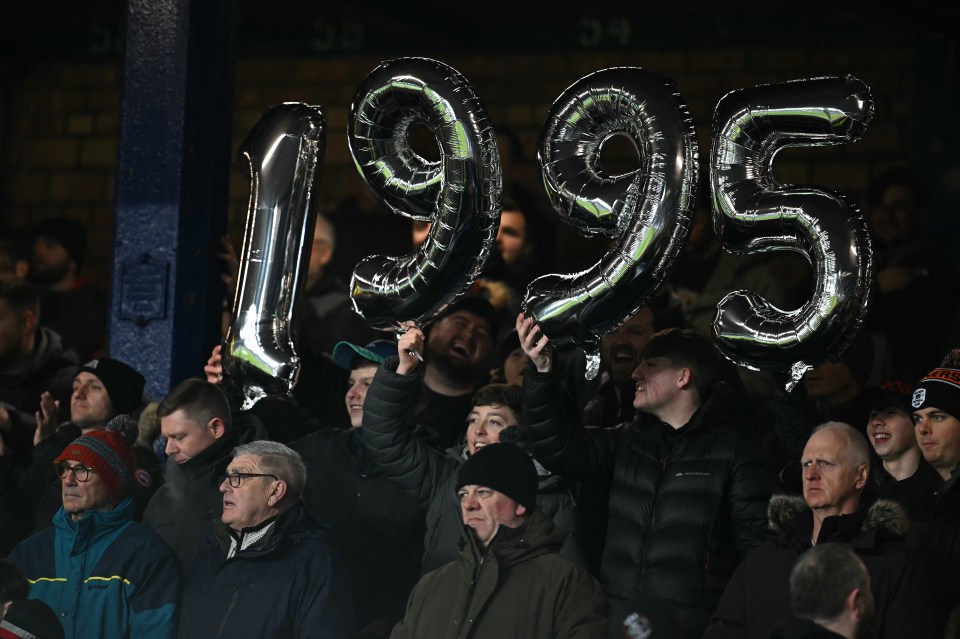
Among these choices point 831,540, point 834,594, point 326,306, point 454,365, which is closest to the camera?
point 834,594

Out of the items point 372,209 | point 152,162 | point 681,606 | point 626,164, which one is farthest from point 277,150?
point 626,164

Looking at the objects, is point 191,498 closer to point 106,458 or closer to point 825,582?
point 106,458

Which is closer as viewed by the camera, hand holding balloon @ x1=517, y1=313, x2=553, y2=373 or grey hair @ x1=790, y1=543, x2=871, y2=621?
grey hair @ x1=790, y1=543, x2=871, y2=621

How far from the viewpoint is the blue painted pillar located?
6395mm

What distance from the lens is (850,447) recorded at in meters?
4.85

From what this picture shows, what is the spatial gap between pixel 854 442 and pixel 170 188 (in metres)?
2.84

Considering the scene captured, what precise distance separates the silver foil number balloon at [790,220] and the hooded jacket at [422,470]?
95 cm

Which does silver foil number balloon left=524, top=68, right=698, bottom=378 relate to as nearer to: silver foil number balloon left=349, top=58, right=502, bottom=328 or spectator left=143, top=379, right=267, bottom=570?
silver foil number balloon left=349, top=58, right=502, bottom=328

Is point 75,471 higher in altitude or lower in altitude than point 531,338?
lower

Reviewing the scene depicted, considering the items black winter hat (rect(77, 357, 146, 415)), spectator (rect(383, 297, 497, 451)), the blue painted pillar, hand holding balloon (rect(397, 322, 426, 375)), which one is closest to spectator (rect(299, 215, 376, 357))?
spectator (rect(383, 297, 497, 451))

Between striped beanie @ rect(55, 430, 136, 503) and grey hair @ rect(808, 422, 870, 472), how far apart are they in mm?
2402

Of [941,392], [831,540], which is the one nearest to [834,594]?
[831,540]

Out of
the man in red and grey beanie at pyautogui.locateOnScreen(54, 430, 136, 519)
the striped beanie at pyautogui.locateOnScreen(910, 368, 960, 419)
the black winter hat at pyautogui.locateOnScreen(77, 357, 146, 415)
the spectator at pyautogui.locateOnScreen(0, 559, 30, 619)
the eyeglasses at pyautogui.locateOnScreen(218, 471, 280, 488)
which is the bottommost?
the spectator at pyautogui.locateOnScreen(0, 559, 30, 619)

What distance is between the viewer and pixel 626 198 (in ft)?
16.3
